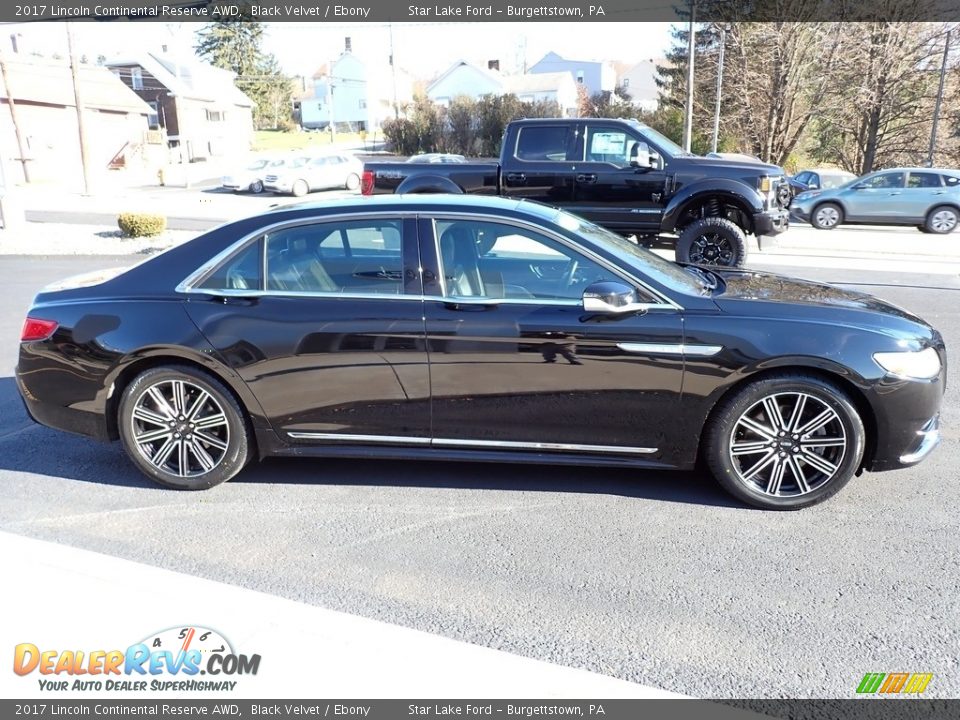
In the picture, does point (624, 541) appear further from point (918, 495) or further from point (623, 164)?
point (623, 164)

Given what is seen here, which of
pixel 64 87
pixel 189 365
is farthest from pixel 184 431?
pixel 64 87

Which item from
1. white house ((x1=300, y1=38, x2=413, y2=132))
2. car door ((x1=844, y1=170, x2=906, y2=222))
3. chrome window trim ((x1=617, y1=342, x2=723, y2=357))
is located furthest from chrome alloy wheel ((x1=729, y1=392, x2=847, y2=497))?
white house ((x1=300, y1=38, x2=413, y2=132))

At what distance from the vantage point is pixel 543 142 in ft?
34.8

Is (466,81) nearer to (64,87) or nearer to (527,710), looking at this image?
(64,87)

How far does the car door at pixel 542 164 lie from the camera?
415 inches

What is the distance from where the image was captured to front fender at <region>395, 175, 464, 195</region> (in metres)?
10.7

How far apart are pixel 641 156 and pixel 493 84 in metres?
59.0

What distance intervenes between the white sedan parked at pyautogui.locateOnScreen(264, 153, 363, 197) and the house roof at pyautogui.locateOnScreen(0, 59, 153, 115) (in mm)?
14478

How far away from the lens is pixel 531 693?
2596 mm

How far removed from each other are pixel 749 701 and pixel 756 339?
70.7 inches

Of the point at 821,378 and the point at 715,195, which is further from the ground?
the point at 715,195

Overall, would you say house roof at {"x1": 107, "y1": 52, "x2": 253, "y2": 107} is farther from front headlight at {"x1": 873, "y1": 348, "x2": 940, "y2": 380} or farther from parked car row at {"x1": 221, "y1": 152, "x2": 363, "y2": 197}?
front headlight at {"x1": 873, "y1": 348, "x2": 940, "y2": 380}

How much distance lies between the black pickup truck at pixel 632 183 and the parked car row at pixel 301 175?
22.3m

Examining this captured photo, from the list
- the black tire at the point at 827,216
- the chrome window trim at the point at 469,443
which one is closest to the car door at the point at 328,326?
the chrome window trim at the point at 469,443
